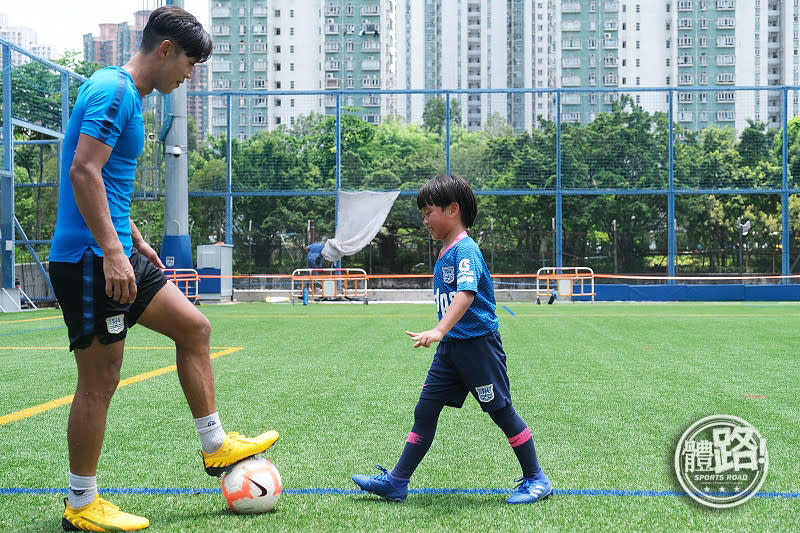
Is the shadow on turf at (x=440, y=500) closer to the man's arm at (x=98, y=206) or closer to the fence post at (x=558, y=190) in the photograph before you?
the man's arm at (x=98, y=206)

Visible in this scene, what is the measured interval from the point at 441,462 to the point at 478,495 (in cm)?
59

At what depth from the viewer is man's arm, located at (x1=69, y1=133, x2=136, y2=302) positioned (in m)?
2.73

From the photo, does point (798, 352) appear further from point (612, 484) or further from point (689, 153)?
point (689, 153)

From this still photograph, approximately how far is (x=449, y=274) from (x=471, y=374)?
0.41 m

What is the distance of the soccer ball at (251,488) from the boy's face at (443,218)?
3.73 feet

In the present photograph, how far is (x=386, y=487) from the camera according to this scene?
10.5 ft

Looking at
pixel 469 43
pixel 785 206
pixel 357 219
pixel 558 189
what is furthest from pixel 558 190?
pixel 469 43

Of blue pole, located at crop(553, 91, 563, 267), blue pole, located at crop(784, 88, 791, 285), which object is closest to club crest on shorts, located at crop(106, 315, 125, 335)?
blue pole, located at crop(553, 91, 563, 267)

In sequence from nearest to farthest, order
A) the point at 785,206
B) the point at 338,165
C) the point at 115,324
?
1. the point at 115,324
2. the point at 785,206
3. the point at 338,165

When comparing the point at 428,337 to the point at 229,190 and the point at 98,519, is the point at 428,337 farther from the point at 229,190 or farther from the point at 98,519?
the point at 229,190

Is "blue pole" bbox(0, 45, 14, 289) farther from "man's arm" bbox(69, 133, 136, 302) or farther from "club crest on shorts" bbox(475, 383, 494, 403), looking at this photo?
"club crest on shorts" bbox(475, 383, 494, 403)

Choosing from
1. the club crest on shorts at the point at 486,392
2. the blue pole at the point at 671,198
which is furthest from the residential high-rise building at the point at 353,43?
the club crest on shorts at the point at 486,392

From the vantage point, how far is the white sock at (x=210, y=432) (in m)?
3.09

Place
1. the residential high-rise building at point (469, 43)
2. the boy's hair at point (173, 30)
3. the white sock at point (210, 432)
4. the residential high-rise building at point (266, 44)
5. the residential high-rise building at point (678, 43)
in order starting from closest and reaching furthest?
the boy's hair at point (173, 30), the white sock at point (210, 432), the residential high-rise building at point (678, 43), the residential high-rise building at point (266, 44), the residential high-rise building at point (469, 43)
